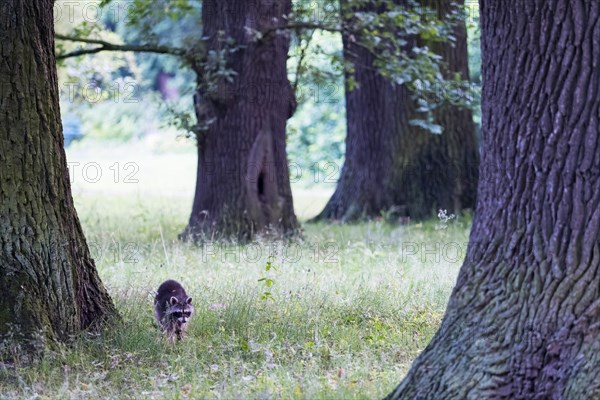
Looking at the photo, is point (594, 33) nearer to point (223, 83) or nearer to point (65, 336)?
point (65, 336)

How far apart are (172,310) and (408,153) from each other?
9.22m

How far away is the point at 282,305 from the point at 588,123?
386 centimetres

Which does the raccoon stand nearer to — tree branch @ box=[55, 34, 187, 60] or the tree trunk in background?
tree branch @ box=[55, 34, 187, 60]

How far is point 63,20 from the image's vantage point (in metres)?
19.7

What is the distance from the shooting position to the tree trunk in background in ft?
50.5

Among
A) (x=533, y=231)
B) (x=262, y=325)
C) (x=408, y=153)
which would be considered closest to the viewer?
(x=533, y=231)

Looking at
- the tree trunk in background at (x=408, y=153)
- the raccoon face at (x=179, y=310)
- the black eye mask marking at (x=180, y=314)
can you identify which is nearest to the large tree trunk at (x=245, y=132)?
the tree trunk in background at (x=408, y=153)

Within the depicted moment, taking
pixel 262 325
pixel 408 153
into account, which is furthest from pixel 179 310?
pixel 408 153

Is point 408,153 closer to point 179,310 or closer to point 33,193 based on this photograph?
point 179,310

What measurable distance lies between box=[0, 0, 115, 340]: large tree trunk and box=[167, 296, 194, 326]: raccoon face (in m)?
0.72

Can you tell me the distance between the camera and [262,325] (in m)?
7.24

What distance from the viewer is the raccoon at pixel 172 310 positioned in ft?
22.9

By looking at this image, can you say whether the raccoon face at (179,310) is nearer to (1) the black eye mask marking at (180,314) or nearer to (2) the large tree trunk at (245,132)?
(1) the black eye mask marking at (180,314)

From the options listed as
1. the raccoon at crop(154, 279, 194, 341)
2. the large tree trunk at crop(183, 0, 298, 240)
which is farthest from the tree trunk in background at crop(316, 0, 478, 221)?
the raccoon at crop(154, 279, 194, 341)
